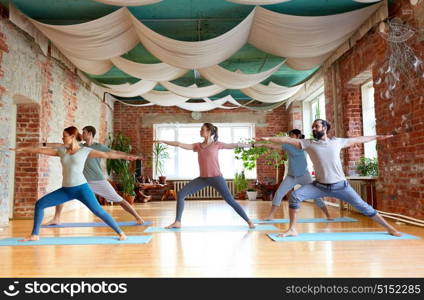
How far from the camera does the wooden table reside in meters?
8.88

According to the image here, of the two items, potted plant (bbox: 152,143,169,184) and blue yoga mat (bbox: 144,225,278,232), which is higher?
potted plant (bbox: 152,143,169,184)

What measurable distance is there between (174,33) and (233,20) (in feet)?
3.33

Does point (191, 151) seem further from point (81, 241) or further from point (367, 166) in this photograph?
point (81, 241)

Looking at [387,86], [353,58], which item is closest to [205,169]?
[387,86]

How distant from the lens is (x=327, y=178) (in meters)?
3.33

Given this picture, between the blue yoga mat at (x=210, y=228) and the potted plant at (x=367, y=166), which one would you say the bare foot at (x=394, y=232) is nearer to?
the blue yoga mat at (x=210, y=228)

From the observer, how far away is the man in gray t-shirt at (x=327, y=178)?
3316 millimetres

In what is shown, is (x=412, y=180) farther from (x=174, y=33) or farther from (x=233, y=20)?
(x=174, y=33)

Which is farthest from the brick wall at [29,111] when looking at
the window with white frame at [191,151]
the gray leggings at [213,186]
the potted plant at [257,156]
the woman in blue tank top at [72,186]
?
the potted plant at [257,156]

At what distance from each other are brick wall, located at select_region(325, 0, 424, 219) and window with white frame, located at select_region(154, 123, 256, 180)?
485 cm

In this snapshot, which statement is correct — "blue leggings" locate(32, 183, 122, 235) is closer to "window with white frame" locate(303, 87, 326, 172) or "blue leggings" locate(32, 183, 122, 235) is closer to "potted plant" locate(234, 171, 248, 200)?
"potted plant" locate(234, 171, 248, 200)

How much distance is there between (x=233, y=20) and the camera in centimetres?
500

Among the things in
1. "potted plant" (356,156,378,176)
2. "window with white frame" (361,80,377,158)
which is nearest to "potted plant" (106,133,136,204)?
"potted plant" (356,156,378,176)

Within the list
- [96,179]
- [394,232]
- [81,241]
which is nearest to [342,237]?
[394,232]
